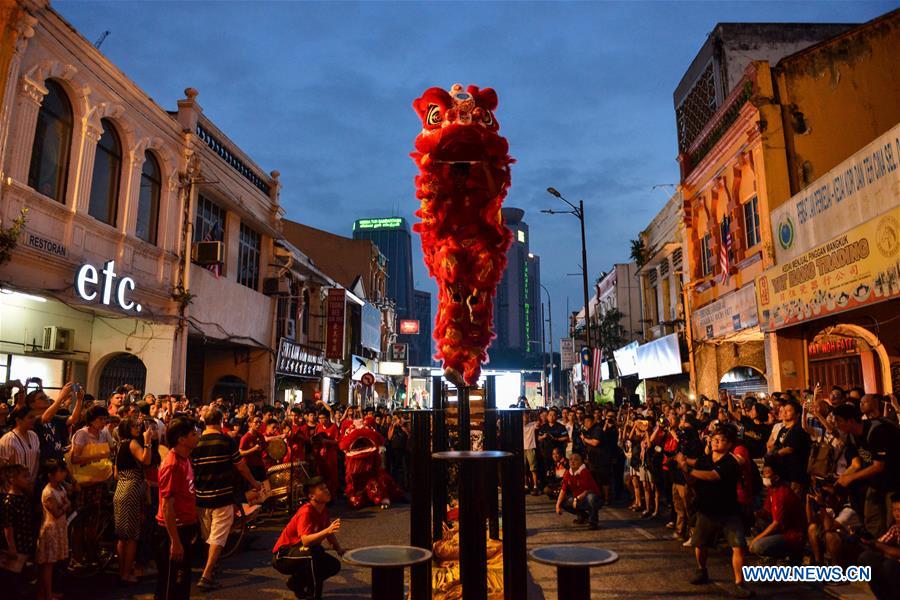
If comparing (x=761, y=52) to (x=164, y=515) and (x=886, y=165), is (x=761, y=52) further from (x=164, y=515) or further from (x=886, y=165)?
(x=164, y=515)

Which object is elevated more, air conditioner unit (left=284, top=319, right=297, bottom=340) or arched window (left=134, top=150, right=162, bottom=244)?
arched window (left=134, top=150, right=162, bottom=244)

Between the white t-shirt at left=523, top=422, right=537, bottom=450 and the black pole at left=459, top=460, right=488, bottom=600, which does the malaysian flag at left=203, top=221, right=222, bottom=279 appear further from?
the black pole at left=459, top=460, right=488, bottom=600

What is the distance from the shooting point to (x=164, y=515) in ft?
16.6

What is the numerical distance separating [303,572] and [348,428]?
757 cm

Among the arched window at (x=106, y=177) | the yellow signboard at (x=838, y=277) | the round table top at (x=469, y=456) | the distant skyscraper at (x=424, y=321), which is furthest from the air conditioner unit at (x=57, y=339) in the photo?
the distant skyscraper at (x=424, y=321)

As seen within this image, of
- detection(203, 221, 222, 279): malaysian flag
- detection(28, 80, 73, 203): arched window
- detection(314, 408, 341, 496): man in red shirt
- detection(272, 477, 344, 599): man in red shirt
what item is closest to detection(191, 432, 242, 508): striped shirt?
detection(272, 477, 344, 599): man in red shirt

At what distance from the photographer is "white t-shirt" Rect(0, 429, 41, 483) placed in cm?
596

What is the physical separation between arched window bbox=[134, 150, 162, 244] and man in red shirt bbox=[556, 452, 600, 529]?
38.8ft

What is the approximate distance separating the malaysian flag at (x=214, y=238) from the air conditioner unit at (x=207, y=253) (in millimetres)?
575

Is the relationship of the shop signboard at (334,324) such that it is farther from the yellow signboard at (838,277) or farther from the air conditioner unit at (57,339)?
the yellow signboard at (838,277)

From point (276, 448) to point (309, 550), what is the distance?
5.85 metres

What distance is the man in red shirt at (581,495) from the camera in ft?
32.3

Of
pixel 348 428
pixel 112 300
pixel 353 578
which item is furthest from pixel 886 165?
pixel 112 300

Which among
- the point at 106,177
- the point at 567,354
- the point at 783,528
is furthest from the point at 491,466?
the point at 567,354
